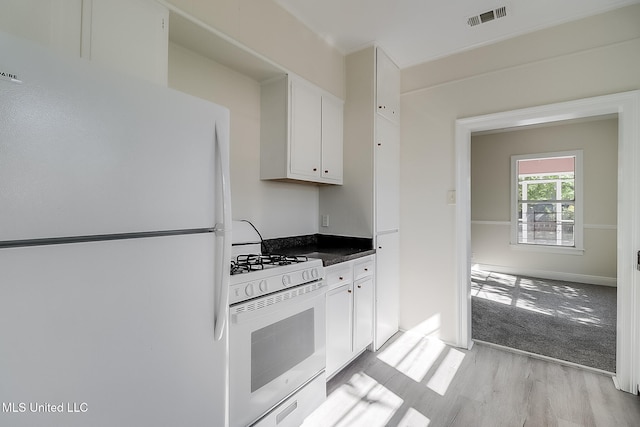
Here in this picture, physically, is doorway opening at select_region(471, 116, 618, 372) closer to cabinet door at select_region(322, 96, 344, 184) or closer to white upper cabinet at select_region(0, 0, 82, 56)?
cabinet door at select_region(322, 96, 344, 184)

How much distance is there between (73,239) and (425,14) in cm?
268

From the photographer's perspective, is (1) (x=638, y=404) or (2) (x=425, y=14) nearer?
(1) (x=638, y=404)

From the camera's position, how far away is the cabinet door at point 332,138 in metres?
2.65

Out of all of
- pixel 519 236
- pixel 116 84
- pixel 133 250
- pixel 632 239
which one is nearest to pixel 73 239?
pixel 133 250

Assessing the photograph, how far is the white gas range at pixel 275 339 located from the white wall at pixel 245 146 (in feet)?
1.70

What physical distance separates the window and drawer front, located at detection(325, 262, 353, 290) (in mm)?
4871

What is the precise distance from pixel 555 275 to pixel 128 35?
674cm

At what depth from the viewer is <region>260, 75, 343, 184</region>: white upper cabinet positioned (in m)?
2.33

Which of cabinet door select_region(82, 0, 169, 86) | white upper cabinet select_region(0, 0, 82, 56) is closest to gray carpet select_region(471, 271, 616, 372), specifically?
cabinet door select_region(82, 0, 169, 86)

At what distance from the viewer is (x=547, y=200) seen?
545 centimetres

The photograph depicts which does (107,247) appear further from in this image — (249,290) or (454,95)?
(454,95)

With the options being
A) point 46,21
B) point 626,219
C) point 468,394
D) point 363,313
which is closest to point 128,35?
point 46,21

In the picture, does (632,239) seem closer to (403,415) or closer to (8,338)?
(403,415)

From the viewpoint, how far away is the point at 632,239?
209 cm
